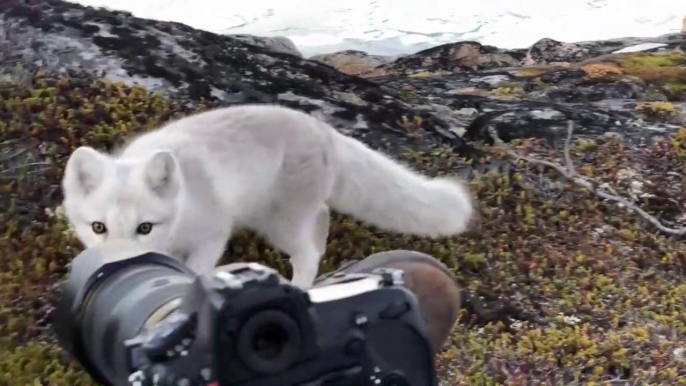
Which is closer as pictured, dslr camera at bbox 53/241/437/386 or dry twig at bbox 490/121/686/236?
dslr camera at bbox 53/241/437/386

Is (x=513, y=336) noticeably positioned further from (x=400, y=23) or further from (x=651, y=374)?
(x=400, y=23)

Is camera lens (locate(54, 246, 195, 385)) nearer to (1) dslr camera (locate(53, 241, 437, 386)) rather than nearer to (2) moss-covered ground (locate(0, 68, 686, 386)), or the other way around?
(1) dslr camera (locate(53, 241, 437, 386))

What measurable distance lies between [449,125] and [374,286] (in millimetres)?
1747

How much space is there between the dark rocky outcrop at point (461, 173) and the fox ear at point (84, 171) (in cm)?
32

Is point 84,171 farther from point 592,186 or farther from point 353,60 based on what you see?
point 353,60

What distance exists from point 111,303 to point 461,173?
59.9 inches

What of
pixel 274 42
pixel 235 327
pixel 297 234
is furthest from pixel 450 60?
pixel 235 327

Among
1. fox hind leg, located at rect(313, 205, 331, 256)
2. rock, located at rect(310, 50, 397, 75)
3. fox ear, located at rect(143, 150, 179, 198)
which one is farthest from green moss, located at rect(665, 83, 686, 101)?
fox ear, located at rect(143, 150, 179, 198)

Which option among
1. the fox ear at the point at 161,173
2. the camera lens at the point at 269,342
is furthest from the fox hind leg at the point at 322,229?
the camera lens at the point at 269,342

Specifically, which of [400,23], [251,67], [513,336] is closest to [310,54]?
[400,23]

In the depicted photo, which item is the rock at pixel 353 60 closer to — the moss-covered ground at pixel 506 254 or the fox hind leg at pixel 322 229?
the moss-covered ground at pixel 506 254

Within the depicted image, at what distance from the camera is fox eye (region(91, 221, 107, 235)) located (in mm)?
1283

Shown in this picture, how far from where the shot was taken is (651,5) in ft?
11.0

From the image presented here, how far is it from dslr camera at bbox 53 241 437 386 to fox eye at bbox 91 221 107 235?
484 millimetres
